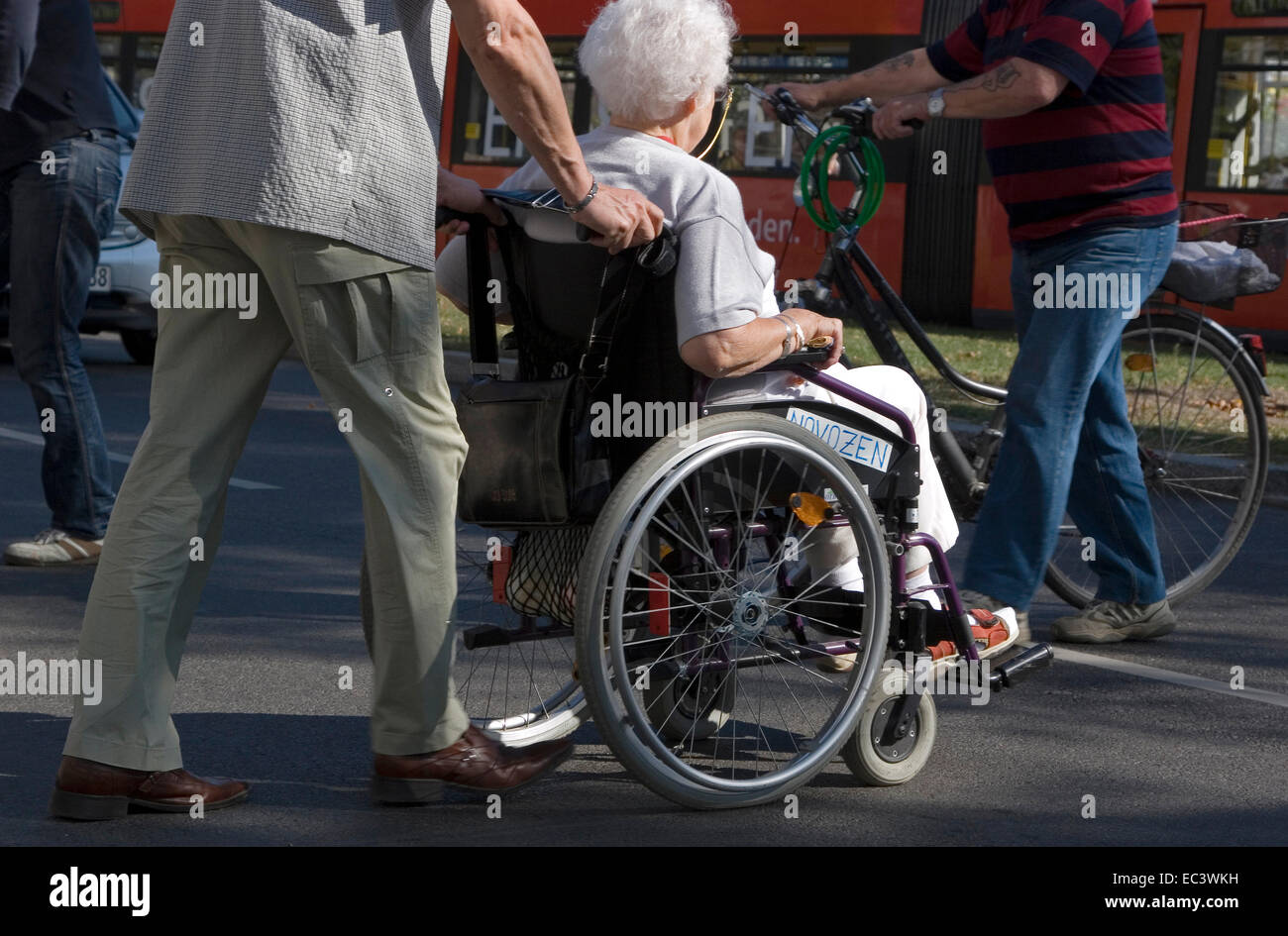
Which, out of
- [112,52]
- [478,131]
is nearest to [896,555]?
[478,131]

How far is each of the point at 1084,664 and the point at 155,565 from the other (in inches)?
103

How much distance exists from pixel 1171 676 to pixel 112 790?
2729 mm

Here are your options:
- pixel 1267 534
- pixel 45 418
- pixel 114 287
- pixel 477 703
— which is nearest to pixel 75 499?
pixel 45 418

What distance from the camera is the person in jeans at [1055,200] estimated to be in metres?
4.64

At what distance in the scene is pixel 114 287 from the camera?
1152cm

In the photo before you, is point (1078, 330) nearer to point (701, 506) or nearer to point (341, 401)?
point (701, 506)

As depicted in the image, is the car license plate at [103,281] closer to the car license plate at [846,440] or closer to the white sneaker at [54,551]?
the white sneaker at [54,551]

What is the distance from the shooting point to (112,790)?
3334 mm

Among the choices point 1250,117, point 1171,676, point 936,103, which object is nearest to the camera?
point 936,103

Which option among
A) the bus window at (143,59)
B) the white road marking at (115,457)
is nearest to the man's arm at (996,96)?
the white road marking at (115,457)

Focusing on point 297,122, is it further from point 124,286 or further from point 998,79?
point 124,286

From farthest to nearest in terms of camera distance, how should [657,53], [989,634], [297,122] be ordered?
[989,634], [657,53], [297,122]

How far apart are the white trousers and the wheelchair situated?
25 millimetres

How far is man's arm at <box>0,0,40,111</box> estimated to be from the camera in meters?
5.25
